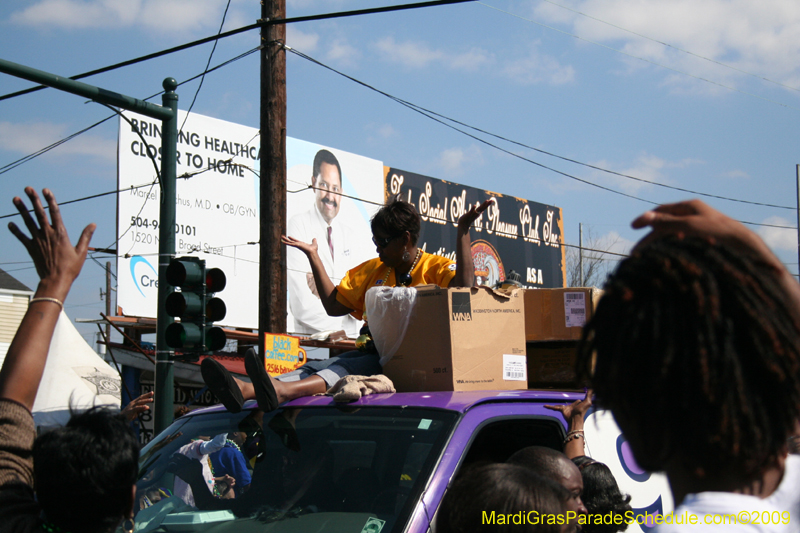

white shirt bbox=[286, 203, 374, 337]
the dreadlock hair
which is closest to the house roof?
white shirt bbox=[286, 203, 374, 337]

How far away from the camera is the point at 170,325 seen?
7918 mm

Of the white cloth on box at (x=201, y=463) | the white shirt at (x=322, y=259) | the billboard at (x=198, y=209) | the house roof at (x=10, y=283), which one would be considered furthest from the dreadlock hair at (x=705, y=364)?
the house roof at (x=10, y=283)

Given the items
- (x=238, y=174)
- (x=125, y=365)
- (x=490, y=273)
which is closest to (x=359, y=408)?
(x=125, y=365)

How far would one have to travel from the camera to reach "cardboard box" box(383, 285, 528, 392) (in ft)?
11.6

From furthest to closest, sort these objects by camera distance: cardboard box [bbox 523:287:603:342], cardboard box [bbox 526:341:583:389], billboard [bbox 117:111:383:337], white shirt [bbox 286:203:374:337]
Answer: white shirt [bbox 286:203:374:337], billboard [bbox 117:111:383:337], cardboard box [bbox 526:341:583:389], cardboard box [bbox 523:287:603:342]

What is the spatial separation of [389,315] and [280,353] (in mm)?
5930

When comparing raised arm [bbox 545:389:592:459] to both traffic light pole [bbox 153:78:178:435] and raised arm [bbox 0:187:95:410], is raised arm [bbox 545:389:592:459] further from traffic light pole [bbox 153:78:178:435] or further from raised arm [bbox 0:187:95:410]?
traffic light pole [bbox 153:78:178:435]

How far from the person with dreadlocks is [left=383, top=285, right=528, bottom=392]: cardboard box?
91.1 inches

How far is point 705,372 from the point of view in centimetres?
111

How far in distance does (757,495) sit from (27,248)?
1756mm

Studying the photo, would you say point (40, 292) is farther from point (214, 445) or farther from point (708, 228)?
point (214, 445)

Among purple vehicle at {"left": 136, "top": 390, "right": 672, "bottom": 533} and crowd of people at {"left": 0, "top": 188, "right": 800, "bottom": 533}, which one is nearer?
crowd of people at {"left": 0, "top": 188, "right": 800, "bottom": 533}

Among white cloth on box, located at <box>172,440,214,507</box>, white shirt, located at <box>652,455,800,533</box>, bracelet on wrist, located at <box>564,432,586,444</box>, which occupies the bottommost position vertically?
white cloth on box, located at <box>172,440,214,507</box>

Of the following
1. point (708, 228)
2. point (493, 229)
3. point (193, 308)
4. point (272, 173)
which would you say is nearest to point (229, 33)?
point (272, 173)
